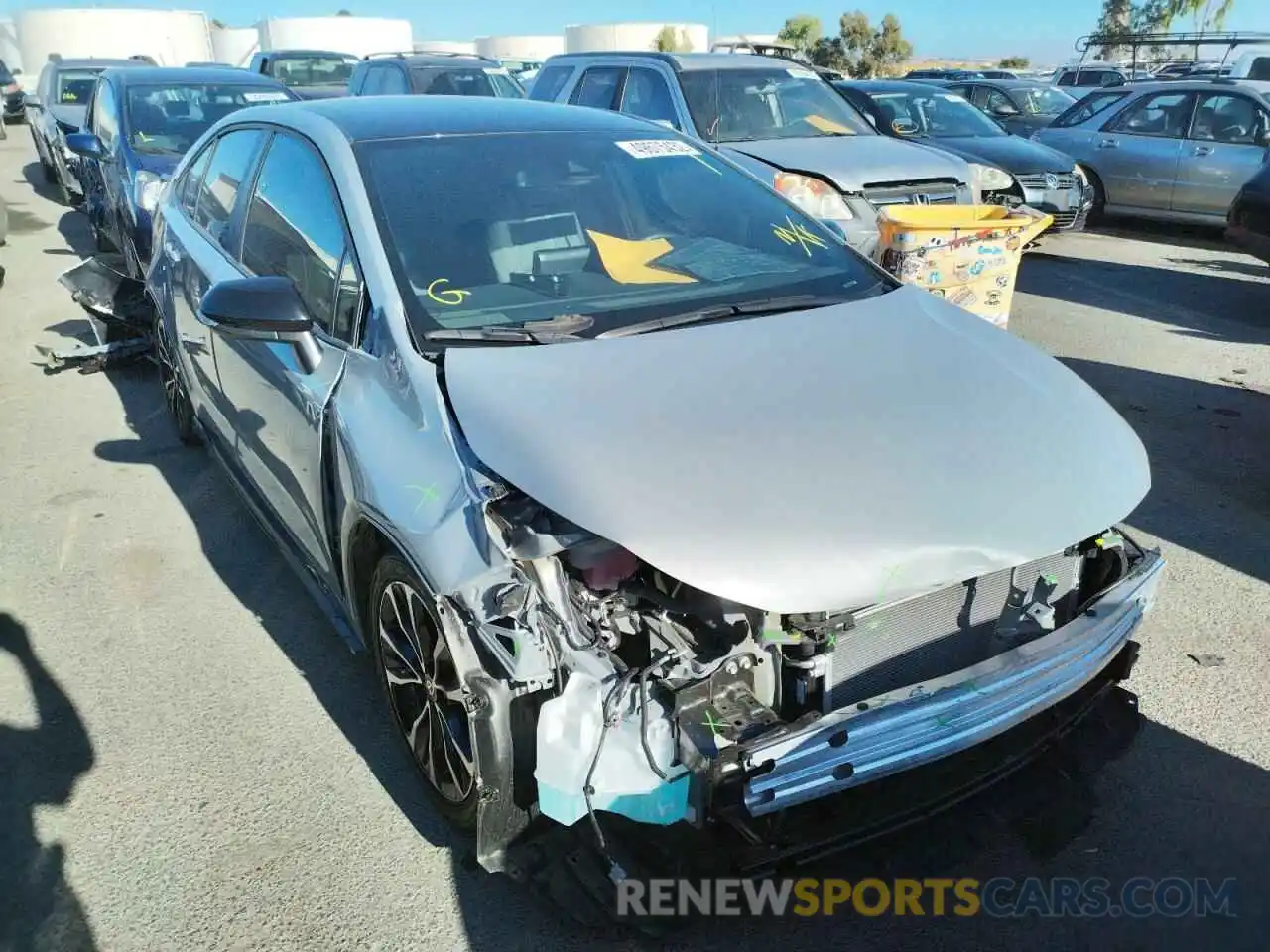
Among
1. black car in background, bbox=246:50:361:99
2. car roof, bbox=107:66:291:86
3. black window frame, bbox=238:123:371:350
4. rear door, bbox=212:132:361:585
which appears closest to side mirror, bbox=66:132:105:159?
car roof, bbox=107:66:291:86

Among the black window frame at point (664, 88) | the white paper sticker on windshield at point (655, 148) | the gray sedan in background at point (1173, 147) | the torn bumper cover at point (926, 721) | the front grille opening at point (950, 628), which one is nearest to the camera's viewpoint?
the torn bumper cover at point (926, 721)

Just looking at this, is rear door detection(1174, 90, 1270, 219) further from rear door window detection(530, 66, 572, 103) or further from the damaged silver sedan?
the damaged silver sedan

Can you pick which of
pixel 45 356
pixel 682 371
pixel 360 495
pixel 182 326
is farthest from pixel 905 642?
pixel 45 356

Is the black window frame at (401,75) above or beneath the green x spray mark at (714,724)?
above

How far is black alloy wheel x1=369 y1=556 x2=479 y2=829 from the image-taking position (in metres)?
2.41

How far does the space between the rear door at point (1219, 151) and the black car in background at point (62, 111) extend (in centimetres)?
1202

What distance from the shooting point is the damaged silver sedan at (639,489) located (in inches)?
79.4

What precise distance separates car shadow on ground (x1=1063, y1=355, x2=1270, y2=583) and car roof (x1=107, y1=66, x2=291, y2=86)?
7633 millimetres

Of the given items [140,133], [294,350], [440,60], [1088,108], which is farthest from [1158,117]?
[294,350]

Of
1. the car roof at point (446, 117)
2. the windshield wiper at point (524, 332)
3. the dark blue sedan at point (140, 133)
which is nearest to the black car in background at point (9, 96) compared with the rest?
the dark blue sedan at point (140, 133)

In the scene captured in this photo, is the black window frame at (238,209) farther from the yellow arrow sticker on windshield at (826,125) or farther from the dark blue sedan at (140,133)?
the yellow arrow sticker on windshield at (826,125)

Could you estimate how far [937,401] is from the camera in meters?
2.51

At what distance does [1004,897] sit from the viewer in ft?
8.05

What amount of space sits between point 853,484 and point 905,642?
1.45 feet
